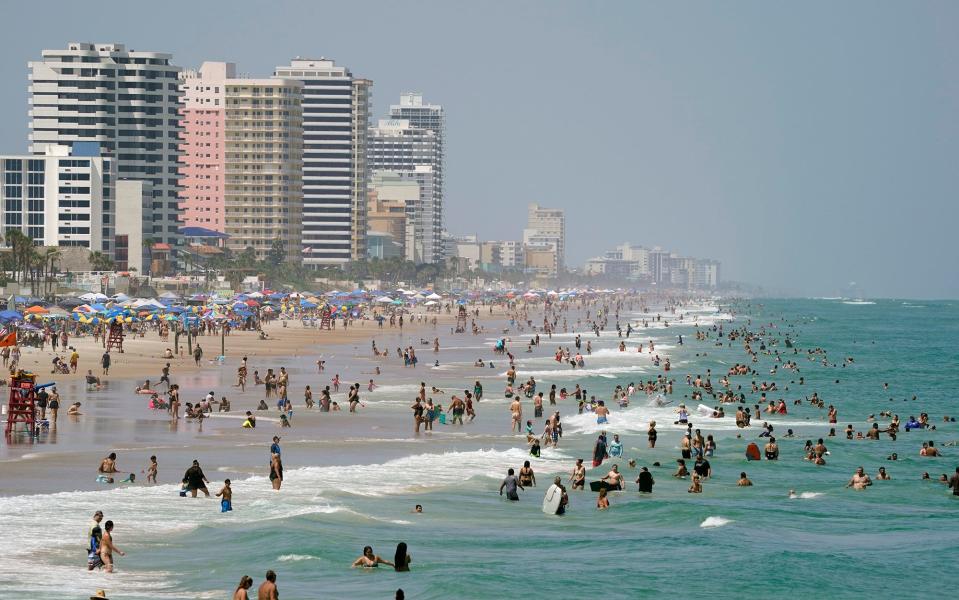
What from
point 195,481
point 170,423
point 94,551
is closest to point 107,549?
point 94,551

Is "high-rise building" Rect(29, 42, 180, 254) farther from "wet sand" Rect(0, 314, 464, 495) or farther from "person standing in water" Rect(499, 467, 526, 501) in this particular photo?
"person standing in water" Rect(499, 467, 526, 501)

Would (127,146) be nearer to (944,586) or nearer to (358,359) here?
(358,359)

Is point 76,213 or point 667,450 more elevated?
point 76,213

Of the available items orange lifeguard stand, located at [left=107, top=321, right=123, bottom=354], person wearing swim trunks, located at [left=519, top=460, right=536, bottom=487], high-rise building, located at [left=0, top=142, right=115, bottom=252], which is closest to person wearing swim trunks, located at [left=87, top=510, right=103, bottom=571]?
person wearing swim trunks, located at [left=519, top=460, right=536, bottom=487]

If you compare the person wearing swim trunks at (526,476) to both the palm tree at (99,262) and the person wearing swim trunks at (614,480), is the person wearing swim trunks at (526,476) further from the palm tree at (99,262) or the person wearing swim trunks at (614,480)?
the palm tree at (99,262)

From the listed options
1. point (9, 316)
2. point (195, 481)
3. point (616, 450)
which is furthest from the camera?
point (9, 316)

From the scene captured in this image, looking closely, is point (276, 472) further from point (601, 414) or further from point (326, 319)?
point (326, 319)

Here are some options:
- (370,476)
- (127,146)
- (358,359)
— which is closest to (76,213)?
(127,146)
